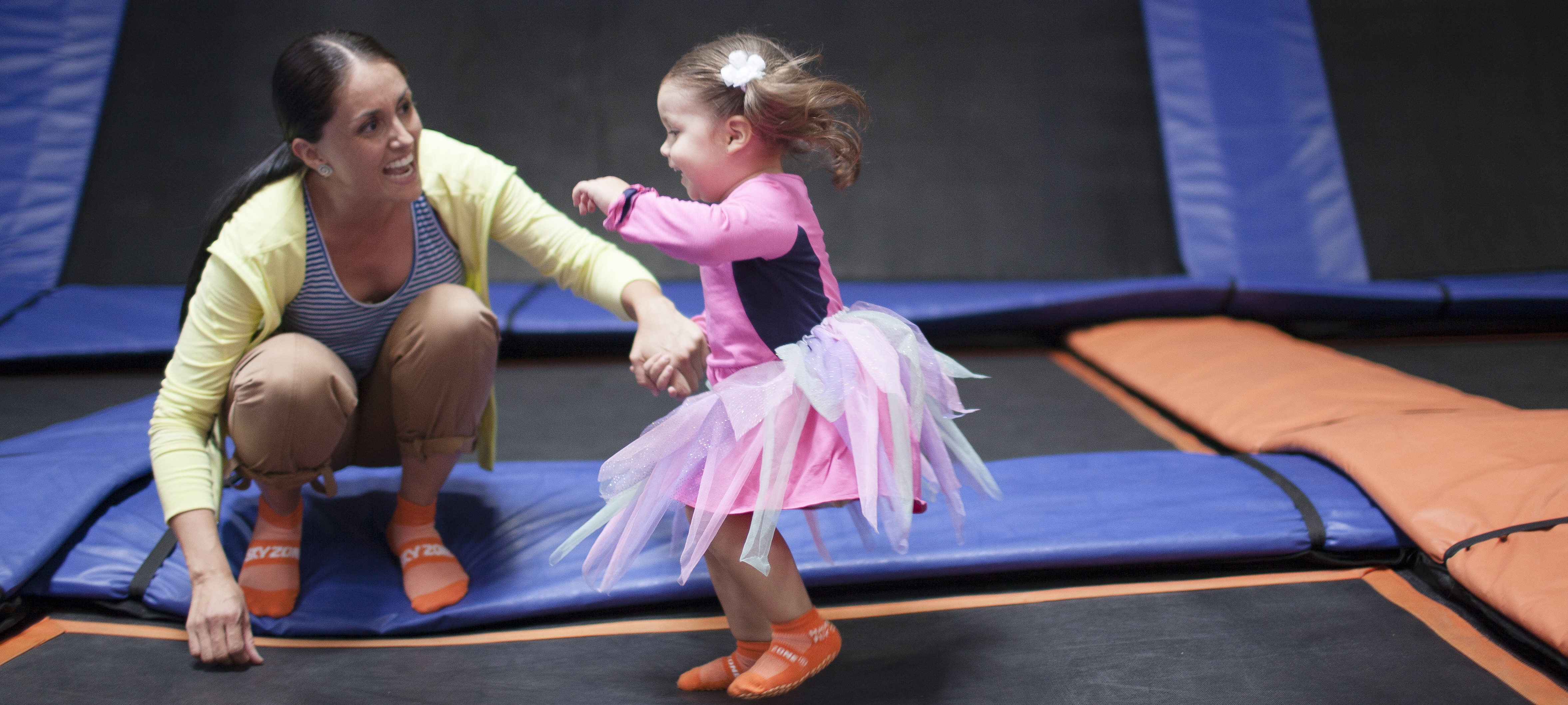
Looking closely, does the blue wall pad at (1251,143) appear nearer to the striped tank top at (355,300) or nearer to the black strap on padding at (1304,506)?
the black strap on padding at (1304,506)

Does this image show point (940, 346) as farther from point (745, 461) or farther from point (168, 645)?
point (168, 645)

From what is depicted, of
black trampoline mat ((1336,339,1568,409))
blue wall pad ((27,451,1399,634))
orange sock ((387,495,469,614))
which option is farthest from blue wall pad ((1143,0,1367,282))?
orange sock ((387,495,469,614))

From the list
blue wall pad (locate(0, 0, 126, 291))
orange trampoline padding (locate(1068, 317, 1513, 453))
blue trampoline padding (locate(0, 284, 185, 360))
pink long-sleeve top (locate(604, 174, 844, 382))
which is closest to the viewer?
pink long-sleeve top (locate(604, 174, 844, 382))

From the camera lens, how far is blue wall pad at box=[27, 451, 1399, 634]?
1.40 metres

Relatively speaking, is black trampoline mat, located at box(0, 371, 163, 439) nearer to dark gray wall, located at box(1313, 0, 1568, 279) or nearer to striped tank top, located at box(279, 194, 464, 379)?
striped tank top, located at box(279, 194, 464, 379)

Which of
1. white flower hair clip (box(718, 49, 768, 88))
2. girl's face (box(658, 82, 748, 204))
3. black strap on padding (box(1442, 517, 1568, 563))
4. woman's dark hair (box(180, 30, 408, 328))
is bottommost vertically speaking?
black strap on padding (box(1442, 517, 1568, 563))

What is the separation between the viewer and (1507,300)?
104 inches

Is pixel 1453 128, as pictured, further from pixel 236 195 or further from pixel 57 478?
pixel 57 478

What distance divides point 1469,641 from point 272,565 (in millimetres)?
1486

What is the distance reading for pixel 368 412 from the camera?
4.92 feet

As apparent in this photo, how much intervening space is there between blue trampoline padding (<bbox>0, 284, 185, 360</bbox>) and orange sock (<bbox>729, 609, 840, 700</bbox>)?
1.88 metres

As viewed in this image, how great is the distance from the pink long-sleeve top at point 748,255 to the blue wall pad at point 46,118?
8.37 ft

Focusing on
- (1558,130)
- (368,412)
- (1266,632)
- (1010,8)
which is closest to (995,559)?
(1266,632)

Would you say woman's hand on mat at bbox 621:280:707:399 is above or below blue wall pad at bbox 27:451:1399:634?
above
